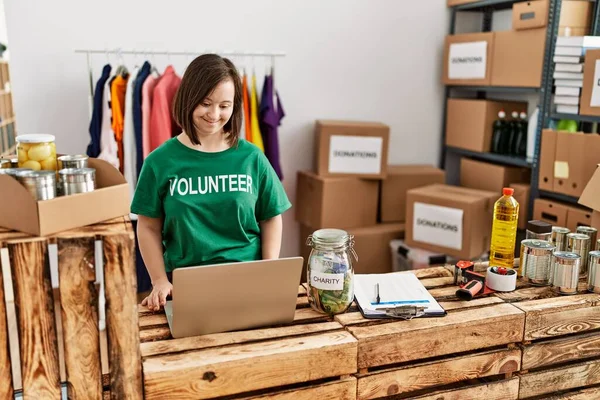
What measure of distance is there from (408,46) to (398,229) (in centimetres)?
135

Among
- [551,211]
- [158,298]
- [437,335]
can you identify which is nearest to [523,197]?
[551,211]

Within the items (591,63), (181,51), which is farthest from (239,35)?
(591,63)

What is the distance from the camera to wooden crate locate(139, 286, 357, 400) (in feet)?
4.32

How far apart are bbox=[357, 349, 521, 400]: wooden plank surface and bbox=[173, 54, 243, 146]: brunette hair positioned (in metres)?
0.84

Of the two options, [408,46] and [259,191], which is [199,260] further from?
[408,46]

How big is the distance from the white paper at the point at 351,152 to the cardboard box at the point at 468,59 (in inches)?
31.1

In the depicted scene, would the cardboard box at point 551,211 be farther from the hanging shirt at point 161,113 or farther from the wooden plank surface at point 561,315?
the hanging shirt at point 161,113

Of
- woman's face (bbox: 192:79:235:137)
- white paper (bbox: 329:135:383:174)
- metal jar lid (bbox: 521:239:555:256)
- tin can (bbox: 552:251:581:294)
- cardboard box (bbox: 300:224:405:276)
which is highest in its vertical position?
woman's face (bbox: 192:79:235:137)

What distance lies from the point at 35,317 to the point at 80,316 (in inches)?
3.5

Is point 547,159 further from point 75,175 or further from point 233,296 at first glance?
point 75,175

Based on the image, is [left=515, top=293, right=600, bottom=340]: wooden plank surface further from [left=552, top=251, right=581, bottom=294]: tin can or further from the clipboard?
the clipboard

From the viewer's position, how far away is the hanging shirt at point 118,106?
10.5 feet

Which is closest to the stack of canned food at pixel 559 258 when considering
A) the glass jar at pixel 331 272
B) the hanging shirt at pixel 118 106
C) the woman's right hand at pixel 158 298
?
the glass jar at pixel 331 272

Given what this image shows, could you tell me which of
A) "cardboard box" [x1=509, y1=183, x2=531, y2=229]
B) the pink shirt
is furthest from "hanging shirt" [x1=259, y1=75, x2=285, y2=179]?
"cardboard box" [x1=509, y1=183, x2=531, y2=229]
